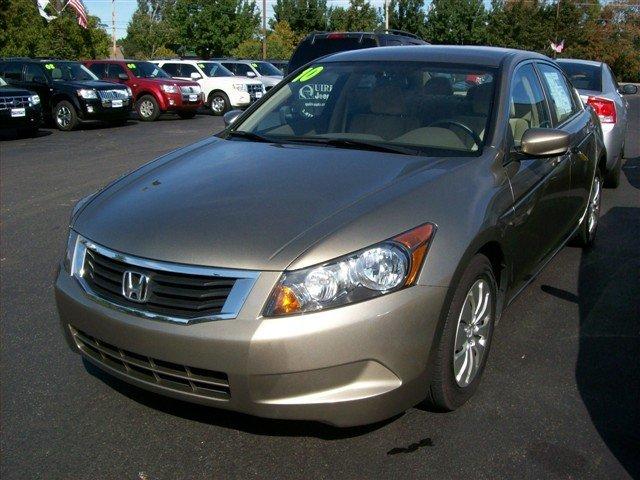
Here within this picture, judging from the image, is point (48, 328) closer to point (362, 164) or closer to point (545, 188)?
point (362, 164)

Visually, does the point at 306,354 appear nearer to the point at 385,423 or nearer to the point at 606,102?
the point at 385,423

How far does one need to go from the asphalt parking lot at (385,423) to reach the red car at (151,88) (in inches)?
609

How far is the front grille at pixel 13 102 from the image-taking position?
563 inches

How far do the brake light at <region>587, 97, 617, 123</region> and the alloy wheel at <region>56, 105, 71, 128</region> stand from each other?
12.5 m

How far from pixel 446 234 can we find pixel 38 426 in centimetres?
202

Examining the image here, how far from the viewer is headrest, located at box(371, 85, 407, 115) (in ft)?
13.5

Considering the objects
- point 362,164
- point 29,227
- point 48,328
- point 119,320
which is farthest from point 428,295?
point 29,227

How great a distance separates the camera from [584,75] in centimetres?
942

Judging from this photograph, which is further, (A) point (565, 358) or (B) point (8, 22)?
(B) point (8, 22)

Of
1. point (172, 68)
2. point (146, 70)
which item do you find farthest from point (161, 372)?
point (172, 68)

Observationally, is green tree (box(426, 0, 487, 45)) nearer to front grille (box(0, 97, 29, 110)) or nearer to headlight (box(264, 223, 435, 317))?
front grille (box(0, 97, 29, 110))

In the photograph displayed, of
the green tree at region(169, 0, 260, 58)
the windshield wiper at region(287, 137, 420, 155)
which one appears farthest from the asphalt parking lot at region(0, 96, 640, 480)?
the green tree at region(169, 0, 260, 58)

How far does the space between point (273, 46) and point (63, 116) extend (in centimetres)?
3140

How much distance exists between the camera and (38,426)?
3238 mm
